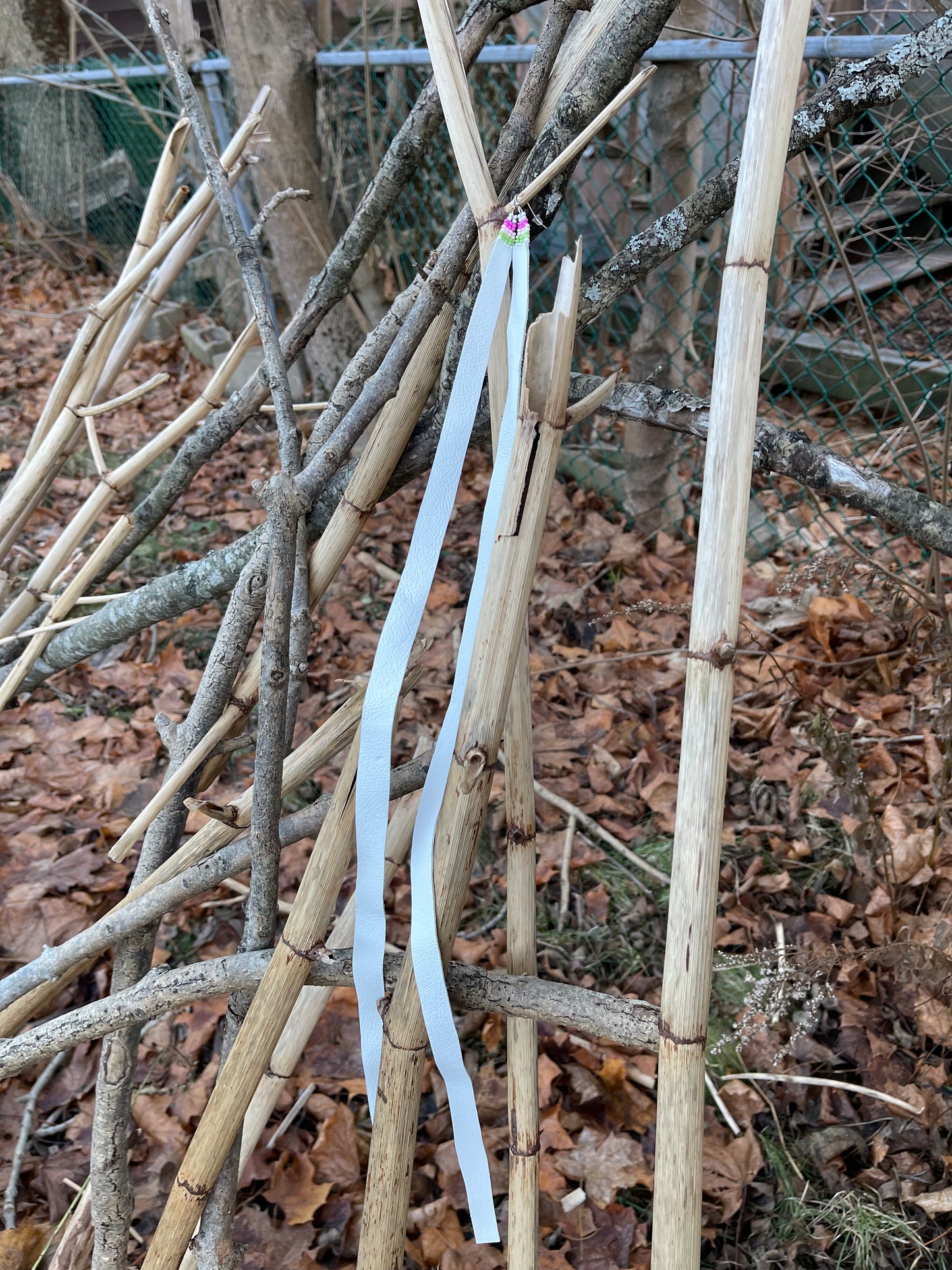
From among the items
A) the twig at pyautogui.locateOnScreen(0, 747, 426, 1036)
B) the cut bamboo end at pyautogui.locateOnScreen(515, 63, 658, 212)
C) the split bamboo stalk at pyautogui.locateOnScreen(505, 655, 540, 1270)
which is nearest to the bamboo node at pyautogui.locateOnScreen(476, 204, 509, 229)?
the cut bamboo end at pyautogui.locateOnScreen(515, 63, 658, 212)

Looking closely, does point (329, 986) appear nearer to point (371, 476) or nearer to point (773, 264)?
point (371, 476)

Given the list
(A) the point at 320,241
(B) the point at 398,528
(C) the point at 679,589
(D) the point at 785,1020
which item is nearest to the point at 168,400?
(A) the point at 320,241

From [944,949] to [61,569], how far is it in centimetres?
174

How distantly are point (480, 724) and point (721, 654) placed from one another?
0.66ft

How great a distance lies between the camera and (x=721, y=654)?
22.1 inches

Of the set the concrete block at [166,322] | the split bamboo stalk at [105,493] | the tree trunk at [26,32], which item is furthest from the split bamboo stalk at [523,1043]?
the tree trunk at [26,32]

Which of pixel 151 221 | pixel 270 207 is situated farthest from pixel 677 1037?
pixel 151 221

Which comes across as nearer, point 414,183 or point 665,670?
point 665,670

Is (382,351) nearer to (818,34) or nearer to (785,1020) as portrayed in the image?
(785,1020)

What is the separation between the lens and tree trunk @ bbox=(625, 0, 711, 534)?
2.49 meters

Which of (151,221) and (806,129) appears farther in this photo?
(151,221)

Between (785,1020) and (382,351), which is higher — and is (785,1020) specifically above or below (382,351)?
below

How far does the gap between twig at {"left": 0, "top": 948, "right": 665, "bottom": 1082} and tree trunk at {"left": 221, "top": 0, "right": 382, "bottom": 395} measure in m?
2.92

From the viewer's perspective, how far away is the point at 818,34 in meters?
2.12
